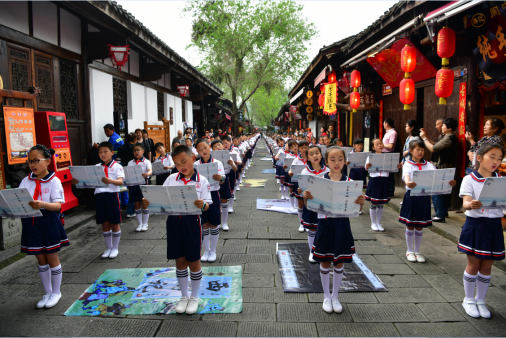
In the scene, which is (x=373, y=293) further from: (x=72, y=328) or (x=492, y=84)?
(x=492, y=84)

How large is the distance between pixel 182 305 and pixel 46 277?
1.67m

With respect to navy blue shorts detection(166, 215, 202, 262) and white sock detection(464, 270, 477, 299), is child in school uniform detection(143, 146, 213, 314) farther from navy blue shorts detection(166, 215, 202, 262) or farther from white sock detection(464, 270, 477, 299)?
white sock detection(464, 270, 477, 299)

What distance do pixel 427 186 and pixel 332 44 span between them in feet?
27.5

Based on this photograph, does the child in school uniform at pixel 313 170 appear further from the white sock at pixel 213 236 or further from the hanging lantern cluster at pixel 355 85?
the hanging lantern cluster at pixel 355 85

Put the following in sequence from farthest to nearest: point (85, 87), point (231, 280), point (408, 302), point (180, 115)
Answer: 1. point (180, 115)
2. point (85, 87)
3. point (231, 280)
4. point (408, 302)

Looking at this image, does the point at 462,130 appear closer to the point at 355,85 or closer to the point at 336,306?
the point at 355,85

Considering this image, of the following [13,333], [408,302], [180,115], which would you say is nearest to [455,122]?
[408,302]

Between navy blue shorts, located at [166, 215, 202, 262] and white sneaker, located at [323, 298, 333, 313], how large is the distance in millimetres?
1512

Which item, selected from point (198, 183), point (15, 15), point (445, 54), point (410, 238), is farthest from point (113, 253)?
point (445, 54)

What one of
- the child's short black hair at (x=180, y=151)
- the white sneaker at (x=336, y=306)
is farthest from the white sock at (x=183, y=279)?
the white sneaker at (x=336, y=306)

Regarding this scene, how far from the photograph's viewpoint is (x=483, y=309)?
12.1 feet

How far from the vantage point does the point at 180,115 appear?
18406mm

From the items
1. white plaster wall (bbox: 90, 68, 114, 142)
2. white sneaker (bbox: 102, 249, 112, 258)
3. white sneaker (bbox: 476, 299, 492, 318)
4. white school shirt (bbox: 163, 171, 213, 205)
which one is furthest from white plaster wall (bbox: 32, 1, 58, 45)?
white sneaker (bbox: 476, 299, 492, 318)

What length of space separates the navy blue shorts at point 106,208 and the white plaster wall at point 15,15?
350 centimetres
